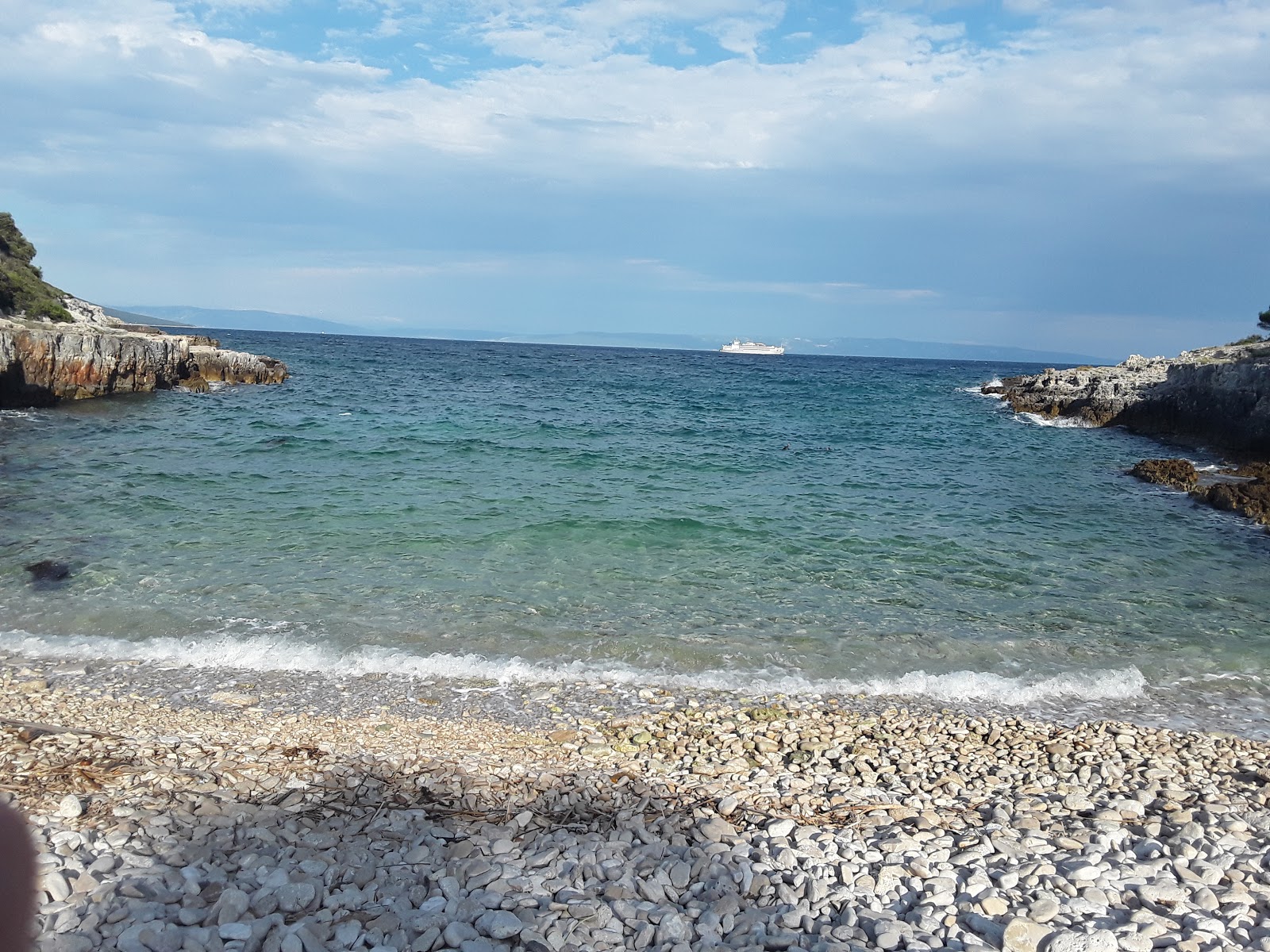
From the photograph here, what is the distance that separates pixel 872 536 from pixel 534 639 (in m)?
7.44

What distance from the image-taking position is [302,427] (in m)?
26.1

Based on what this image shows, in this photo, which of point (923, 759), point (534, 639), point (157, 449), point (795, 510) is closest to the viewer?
point (923, 759)

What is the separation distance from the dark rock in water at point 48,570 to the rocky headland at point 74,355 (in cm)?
1774

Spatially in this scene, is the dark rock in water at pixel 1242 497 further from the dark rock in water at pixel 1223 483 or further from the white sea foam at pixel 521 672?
the white sea foam at pixel 521 672

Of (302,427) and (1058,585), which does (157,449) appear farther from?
(1058,585)

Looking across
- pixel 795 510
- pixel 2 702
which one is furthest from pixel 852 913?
pixel 795 510

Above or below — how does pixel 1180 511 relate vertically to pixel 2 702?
above

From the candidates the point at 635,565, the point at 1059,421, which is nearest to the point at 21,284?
the point at 635,565

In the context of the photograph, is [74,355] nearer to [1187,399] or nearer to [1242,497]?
[1242,497]

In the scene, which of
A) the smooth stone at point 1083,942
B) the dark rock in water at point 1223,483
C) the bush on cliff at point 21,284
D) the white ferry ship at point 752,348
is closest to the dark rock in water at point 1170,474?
the dark rock in water at point 1223,483

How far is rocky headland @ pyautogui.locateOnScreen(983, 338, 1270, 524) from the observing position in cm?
2044

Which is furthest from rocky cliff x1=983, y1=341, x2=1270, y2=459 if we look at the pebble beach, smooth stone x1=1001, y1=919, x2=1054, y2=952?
smooth stone x1=1001, y1=919, x2=1054, y2=952

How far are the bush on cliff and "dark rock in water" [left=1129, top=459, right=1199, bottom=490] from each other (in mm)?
38028

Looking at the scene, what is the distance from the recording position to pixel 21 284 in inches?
1345
